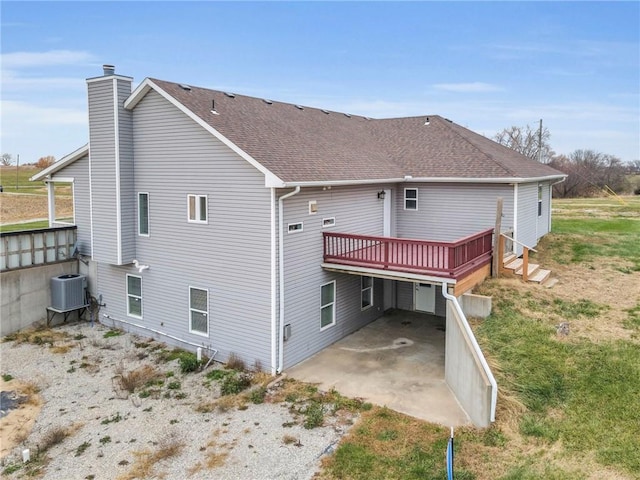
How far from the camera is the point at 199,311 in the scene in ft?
41.8

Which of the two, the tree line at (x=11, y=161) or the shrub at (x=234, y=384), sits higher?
the tree line at (x=11, y=161)

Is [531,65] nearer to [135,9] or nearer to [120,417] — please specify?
[135,9]

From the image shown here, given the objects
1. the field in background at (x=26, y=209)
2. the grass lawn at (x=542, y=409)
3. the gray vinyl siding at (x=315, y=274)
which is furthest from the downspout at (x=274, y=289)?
the field in background at (x=26, y=209)

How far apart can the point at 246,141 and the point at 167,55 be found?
14.7 m

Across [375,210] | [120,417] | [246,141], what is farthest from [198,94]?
[120,417]

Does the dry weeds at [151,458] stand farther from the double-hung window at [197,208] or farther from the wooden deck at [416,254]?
the wooden deck at [416,254]

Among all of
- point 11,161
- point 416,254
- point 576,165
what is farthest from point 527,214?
point 11,161

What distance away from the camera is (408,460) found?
7863 mm

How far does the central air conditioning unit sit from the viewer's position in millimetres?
14844

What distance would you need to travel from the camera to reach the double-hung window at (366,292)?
1462 cm

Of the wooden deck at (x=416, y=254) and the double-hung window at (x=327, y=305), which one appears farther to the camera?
the double-hung window at (x=327, y=305)

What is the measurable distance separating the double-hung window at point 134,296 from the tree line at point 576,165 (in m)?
39.7

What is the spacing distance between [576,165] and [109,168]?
5482cm

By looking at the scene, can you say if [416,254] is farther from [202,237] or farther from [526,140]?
[526,140]
